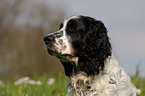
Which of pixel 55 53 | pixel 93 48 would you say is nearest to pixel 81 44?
pixel 93 48

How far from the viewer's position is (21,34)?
13.2 m

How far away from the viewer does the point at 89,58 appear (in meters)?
3.27

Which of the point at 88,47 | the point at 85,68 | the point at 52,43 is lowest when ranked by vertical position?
the point at 85,68

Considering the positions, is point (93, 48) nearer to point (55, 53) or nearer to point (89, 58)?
point (89, 58)

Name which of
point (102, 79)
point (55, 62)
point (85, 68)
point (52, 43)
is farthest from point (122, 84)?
point (55, 62)

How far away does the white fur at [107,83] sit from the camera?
316 centimetres

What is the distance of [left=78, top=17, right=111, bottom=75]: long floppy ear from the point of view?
318 cm

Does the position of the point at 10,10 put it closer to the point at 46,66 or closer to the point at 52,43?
the point at 46,66

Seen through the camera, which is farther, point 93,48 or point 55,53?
point 93,48

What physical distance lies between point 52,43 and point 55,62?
939cm

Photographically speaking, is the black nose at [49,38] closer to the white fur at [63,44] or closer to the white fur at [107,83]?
the white fur at [63,44]

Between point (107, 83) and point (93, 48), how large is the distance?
540 mm

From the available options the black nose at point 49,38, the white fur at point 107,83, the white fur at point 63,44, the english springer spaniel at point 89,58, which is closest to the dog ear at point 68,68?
the english springer spaniel at point 89,58

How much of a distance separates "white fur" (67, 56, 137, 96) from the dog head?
0.09m
